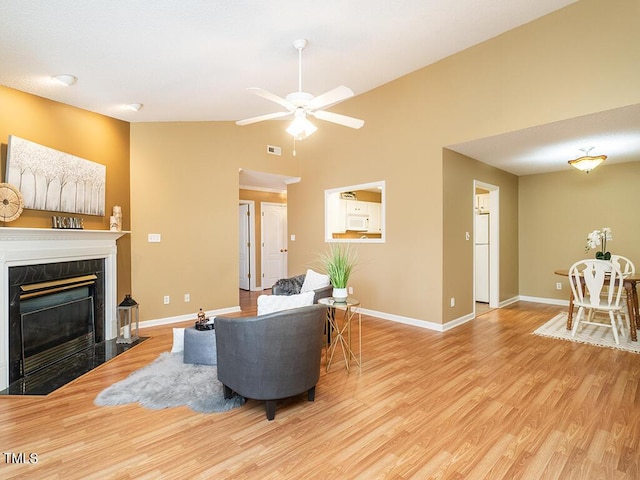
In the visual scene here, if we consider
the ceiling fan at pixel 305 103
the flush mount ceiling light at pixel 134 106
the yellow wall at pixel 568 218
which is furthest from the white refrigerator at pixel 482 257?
the flush mount ceiling light at pixel 134 106

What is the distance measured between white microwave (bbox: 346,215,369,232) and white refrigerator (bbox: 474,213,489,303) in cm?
216

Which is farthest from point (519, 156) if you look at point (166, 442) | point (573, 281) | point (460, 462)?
point (166, 442)

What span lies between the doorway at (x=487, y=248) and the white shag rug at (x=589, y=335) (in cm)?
107

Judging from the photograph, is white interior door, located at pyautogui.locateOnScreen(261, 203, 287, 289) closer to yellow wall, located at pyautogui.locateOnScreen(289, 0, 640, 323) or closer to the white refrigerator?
yellow wall, located at pyautogui.locateOnScreen(289, 0, 640, 323)

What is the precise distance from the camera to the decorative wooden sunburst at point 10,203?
2864 millimetres

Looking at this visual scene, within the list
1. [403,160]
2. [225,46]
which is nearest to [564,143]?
[403,160]

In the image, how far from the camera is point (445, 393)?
8.73 ft

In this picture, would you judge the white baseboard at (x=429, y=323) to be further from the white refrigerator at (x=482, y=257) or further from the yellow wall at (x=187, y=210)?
the yellow wall at (x=187, y=210)

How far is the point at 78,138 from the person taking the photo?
149 inches

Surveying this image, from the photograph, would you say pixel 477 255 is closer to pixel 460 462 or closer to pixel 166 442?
pixel 460 462

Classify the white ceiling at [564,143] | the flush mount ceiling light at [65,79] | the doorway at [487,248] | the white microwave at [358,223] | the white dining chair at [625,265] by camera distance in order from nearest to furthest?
the flush mount ceiling light at [65,79]
the white ceiling at [564,143]
the white dining chair at [625,265]
the doorway at [487,248]
the white microwave at [358,223]

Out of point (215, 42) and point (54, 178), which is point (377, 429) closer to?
point (215, 42)

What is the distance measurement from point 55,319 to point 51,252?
0.74m

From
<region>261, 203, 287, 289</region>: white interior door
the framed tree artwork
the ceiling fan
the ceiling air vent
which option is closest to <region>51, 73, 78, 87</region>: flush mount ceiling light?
the framed tree artwork
